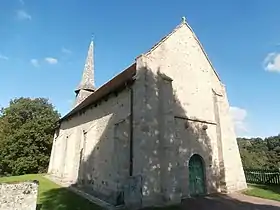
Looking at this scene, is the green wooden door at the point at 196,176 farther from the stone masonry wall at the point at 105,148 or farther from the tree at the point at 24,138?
the tree at the point at 24,138

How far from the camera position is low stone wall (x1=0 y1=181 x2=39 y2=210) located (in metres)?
7.96

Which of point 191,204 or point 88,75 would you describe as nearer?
point 191,204

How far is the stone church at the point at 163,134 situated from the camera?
12555mm

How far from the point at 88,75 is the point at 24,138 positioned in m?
13.8

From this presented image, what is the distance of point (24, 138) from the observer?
115ft

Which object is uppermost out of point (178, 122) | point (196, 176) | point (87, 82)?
point (87, 82)

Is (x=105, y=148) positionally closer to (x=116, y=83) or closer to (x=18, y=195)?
(x=116, y=83)

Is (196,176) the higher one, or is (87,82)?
(87,82)

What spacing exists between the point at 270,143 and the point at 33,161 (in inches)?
2224

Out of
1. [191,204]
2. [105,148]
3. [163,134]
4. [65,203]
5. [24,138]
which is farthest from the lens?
[24,138]

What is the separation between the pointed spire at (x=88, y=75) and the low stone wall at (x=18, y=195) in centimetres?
2614

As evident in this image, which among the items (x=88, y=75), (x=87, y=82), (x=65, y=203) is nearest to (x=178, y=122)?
(x=65, y=203)

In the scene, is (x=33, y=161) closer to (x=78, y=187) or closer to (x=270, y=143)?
→ (x=78, y=187)

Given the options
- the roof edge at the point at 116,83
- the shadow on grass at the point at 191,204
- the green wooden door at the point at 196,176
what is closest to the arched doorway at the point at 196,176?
the green wooden door at the point at 196,176
